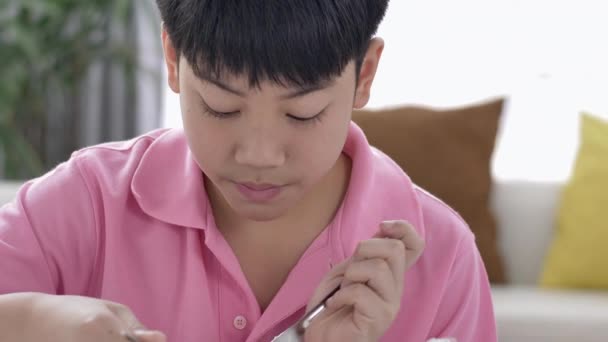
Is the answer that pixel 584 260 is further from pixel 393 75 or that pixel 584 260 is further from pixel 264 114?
pixel 264 114

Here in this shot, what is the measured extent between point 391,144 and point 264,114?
1.94m

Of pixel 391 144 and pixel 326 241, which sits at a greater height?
pixel 326 241

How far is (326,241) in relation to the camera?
1.14 meters

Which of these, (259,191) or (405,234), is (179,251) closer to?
(259,191)

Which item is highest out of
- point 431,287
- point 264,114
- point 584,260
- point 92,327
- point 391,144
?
point 264,114

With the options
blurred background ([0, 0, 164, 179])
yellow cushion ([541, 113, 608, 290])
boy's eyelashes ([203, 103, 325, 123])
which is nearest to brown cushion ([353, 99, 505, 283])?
yellow cushion ([541, 113, 608, 290])

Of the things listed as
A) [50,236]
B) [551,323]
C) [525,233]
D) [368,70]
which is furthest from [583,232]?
[50,236]

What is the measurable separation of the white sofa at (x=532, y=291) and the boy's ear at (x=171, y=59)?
163 centimetres

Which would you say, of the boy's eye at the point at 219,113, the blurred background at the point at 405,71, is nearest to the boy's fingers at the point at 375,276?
the boy's eye at the point at 219,113

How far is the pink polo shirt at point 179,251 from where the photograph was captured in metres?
1.10

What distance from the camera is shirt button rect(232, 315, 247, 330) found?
1092mm

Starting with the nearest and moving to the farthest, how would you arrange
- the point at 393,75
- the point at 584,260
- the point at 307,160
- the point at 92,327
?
the point at 92,327 < the point at 307,160 < the point at 584,260 < the point at 393,75

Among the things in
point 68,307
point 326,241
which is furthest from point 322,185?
point 68,307

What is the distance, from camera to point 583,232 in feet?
8.94
